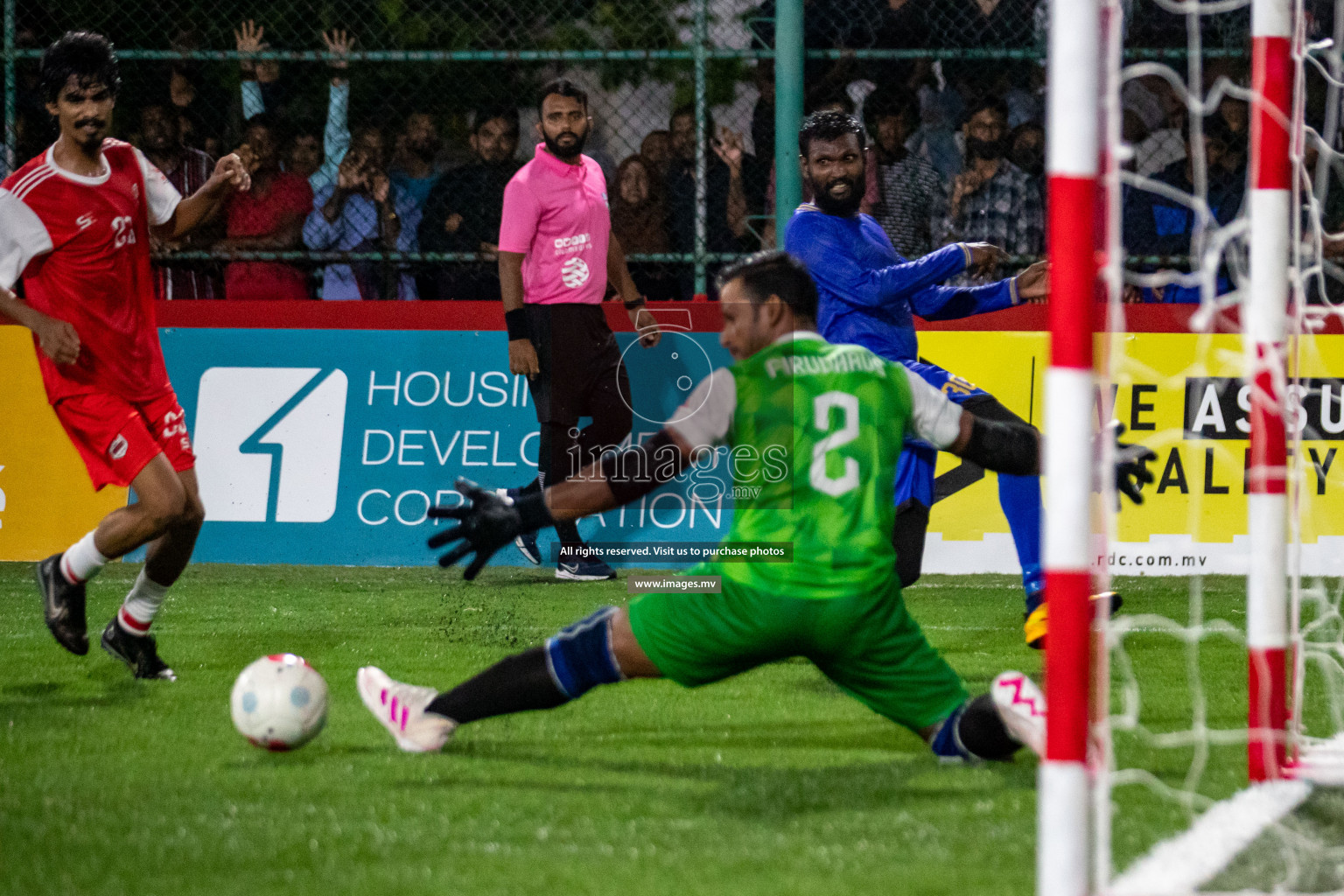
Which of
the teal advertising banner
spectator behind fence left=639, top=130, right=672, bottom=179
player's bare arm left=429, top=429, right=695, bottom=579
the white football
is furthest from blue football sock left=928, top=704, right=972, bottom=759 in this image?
spectator behind fence left=639, top=130, right=672, bottom=179

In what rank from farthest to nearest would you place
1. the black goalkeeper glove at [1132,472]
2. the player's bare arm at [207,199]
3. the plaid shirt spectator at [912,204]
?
the plaid shirt spectator at [912,204], the player's bare arm at [207,199], the black goalkeeper glove at [1132,472]

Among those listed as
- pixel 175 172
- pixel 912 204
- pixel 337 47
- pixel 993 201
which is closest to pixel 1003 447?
pixel 912 204

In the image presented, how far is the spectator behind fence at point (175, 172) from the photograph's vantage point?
8.62m

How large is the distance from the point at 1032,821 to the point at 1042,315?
5025mm

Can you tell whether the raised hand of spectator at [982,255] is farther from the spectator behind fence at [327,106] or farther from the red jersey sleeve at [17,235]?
the spectator behind fence at [327,106]

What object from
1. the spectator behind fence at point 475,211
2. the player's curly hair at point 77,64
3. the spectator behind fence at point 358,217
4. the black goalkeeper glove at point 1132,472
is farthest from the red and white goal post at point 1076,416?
the spectator behind fence at point 358,217

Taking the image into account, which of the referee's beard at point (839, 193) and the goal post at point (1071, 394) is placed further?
the referee's beard at point (839, 193)

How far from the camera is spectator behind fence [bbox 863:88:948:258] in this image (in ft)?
27.2

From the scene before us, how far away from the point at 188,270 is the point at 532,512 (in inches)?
228

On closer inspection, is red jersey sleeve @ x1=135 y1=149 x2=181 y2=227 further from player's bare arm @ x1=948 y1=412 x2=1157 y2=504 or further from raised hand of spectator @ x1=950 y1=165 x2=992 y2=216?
raised hand of spectator @ x1=950 y1=165 x2=992 y2=216

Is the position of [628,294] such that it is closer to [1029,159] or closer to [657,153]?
[657,153]

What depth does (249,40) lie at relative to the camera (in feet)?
28.2

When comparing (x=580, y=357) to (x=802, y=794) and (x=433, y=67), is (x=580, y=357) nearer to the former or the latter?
(x=433, y=67)

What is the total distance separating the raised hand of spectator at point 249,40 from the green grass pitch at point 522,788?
3.77 m
